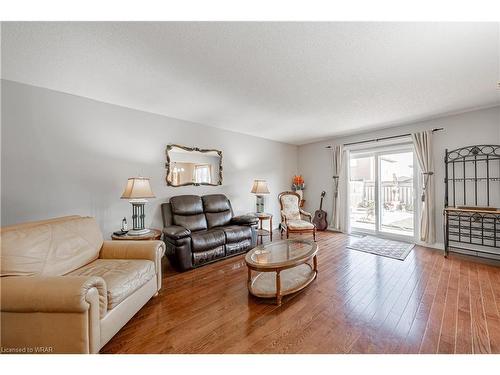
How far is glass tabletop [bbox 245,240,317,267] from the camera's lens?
77.3 inches

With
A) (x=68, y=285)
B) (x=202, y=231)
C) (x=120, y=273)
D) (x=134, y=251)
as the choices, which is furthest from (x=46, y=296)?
(x=202, y=231)

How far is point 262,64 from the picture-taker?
191 cm

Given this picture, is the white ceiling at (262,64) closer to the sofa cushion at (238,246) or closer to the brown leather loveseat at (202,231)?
the brown leather loveseat at (202,231)

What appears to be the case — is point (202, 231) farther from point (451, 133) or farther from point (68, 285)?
point (451, 133)

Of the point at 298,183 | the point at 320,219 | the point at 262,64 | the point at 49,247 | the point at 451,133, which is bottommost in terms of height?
the point at 320,219

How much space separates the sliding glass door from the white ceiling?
4.21 ft

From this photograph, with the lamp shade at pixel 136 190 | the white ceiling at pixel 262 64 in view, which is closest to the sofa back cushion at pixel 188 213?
the lamp shade at pixel 136 190

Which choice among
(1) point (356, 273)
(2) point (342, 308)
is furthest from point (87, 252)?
(1) point (356, 273)

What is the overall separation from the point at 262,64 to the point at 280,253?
6.86 ft

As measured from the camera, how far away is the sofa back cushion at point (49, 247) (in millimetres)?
1396

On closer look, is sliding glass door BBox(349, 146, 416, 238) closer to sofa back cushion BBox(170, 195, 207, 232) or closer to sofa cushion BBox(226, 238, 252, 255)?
sofa cushion BBox(226, 238, 252, 255)

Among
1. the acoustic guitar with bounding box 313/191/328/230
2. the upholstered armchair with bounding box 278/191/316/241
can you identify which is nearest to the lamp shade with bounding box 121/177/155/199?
the upholstered armchair with bounding box 278/191/316/241

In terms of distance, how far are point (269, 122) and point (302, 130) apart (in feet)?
3.20
